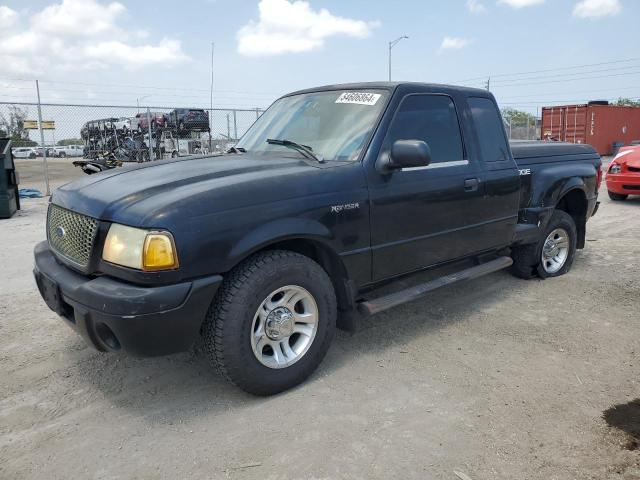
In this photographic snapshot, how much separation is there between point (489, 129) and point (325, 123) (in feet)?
5.32

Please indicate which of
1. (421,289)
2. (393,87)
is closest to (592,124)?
(393,87)

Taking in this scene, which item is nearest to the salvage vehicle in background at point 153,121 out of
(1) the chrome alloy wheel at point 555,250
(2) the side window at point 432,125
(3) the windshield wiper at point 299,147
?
(3) the windshield wiper at point 299,147

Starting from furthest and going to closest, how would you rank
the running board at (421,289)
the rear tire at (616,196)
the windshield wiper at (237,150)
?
the rear tire at (616,196)
the windshield wiper at (237,150)
the running board at (421,289)

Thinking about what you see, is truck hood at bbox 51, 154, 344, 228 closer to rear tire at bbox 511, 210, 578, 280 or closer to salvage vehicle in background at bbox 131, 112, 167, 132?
rear tire at bbox 511, 210, 578, 280

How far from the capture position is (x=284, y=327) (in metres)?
3.07

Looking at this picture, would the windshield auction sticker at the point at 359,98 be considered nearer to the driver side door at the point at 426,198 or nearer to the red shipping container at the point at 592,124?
the driver side door at the point at 426,198

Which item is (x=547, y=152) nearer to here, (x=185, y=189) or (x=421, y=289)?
(x=421, y=289)

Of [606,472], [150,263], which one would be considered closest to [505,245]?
[606,472]

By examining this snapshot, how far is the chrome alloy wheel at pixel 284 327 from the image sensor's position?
9.78 feet

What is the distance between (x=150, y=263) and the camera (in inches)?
102

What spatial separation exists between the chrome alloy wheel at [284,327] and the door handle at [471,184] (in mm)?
1692

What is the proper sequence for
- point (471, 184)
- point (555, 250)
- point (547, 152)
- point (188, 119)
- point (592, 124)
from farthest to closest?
point (592, 124), point (188, 119), point (555, 250), point (547, 152), point (471, 184)

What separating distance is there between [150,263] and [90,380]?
1.24 meters

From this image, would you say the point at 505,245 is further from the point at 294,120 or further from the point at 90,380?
the point at 90,380
